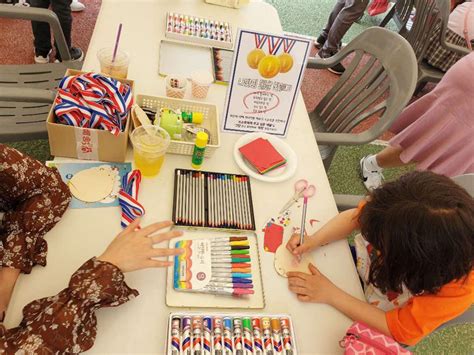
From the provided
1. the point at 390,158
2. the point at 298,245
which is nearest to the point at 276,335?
the point at 298,245

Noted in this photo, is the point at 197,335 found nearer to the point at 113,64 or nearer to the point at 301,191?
the point at 301,191

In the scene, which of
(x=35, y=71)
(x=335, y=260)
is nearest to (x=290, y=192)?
(x=335, y=260)

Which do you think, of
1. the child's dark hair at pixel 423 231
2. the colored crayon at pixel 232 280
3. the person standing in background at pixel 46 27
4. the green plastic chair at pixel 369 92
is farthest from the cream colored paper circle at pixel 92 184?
the person standing in background at pixel 46 27

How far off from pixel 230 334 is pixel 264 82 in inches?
26.8

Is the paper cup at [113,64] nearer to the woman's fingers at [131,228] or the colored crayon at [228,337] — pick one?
the woman's fingers at [131,228]

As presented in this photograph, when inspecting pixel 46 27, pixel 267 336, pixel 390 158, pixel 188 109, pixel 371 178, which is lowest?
pixel 371 178

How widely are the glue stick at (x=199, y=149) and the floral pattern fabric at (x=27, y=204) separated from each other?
1.09 ft

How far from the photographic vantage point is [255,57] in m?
1.09

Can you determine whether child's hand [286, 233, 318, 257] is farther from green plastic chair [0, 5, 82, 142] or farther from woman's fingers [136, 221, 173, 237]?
green plastic chair [0, 5, 82, 142]

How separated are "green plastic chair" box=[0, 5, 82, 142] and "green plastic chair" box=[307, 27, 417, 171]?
0.96m

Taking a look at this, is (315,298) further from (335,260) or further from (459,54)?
(459,54)

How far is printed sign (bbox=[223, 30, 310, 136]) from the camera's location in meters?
1.08

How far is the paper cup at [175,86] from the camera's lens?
1.26 m

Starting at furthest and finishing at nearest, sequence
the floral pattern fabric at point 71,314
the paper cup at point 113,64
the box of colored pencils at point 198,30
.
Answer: the box of colored pencils at point 198,30 < the paper cup at point 113,64 < the floral pattern fabric at point 71,314
